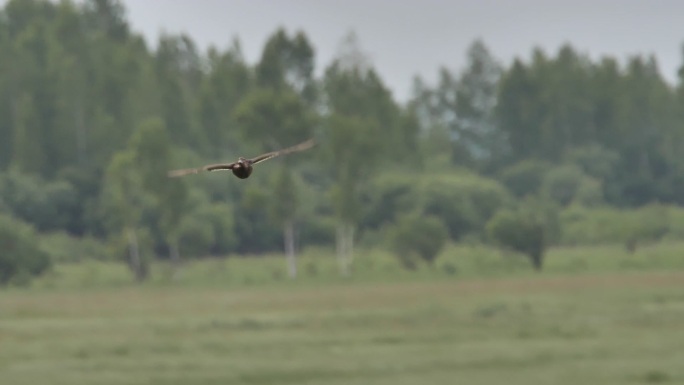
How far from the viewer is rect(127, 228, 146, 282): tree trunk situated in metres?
83.4

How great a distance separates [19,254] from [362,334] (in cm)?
3686

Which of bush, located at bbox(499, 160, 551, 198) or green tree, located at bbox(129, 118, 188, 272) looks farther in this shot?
bush, located at bbox(499, 160, 551, 198)

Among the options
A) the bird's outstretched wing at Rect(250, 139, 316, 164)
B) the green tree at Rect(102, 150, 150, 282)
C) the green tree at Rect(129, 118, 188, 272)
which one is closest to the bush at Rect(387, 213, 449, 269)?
the green tree at Rect(129, 118, 188, 272)

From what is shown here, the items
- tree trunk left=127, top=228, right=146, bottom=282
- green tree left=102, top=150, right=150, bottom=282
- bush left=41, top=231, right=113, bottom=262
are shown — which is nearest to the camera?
tree trunk left=127, top=228, right=146, bottom=282

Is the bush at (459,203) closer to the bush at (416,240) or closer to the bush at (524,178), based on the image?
the bush at (416,240)

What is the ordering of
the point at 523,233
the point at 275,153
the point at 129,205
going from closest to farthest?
the point at 275,153 → the point at 523,233 → the point at 129,205

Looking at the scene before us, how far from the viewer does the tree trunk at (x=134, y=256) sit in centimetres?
8338

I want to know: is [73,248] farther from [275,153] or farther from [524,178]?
[275,153]

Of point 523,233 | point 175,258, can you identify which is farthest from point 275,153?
point 175,258

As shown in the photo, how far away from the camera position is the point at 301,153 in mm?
95875

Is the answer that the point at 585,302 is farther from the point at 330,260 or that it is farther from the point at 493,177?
the point at 493,177

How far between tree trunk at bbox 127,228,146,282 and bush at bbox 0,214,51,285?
4.15 metres

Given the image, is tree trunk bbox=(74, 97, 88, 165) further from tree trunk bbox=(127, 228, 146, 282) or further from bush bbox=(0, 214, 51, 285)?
bush bbox=(0, 214, 51, 285)

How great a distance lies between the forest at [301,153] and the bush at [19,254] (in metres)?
0.14
